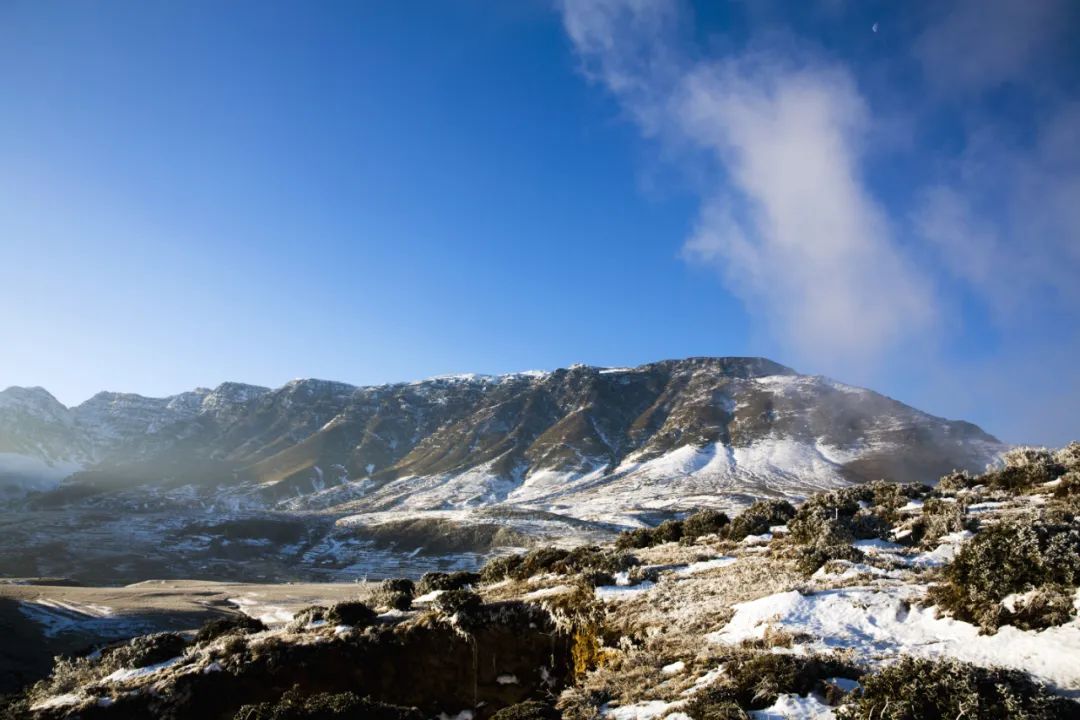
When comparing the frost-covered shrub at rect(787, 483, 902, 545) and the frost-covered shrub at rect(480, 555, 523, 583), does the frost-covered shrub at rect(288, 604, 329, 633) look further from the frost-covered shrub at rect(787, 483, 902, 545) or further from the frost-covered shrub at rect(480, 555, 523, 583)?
the frost-covered shrub at rect(787, 483, 902, 545)

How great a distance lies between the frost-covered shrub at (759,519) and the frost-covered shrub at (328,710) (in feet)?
49.2

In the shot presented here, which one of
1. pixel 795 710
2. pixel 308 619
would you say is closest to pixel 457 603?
pixel 308 619

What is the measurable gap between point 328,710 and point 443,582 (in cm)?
1162

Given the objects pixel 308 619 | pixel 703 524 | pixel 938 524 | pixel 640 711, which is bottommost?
pixel 308 619

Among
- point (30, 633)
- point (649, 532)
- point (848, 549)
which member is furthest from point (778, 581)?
point (30, 633)

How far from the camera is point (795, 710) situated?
25.4ft

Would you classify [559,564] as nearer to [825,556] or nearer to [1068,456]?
[825,556]

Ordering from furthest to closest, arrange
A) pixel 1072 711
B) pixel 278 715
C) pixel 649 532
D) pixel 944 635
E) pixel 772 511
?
pixel 649 532, pixel 772 511, pixel 944 635, pixel 278 715, pixel 1072 711

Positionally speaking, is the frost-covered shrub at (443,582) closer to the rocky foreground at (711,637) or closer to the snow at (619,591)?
the rocky foreground at (711,637)

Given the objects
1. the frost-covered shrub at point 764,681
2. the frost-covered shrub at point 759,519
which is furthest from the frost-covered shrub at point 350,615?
the frost-covered shrub at point 759,519

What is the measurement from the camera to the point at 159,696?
12852 mm

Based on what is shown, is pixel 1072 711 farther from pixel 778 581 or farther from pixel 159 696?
pixel 159 696

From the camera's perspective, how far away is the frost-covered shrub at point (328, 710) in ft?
28.3

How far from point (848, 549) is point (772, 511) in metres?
9.04
